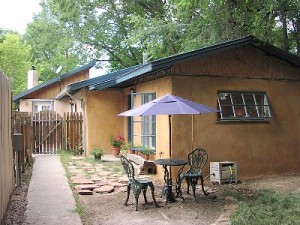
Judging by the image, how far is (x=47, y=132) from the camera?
1492cm

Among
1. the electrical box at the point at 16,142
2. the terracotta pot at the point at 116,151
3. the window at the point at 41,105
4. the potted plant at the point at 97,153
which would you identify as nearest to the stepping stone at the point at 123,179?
the electrical box at the point at 16,142

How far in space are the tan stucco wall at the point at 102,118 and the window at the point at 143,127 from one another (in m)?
2.40

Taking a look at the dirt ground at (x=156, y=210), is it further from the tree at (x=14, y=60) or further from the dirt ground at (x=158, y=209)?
the tree at (x=14, y=60)

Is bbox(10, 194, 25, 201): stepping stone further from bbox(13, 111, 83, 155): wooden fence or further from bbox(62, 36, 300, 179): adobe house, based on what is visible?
bbox(13, 111, 83, 155): wooden fence

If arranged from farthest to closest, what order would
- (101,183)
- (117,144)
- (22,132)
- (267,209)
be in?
1. (117,144)
2. (22,132)
3. (101,183)
4. (267,209)

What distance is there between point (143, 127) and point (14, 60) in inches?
847

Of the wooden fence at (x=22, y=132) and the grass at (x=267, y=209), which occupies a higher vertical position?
the wooden fence at (x=22, y=132)

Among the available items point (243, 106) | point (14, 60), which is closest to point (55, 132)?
point (243, 106)

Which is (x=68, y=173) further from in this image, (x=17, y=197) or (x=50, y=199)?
(x=50, y=199)

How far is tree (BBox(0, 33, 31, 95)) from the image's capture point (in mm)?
28234

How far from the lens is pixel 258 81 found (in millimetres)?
9742

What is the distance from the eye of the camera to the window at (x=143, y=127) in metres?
10.1

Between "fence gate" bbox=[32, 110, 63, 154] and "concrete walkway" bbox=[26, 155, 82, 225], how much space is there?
178 inches

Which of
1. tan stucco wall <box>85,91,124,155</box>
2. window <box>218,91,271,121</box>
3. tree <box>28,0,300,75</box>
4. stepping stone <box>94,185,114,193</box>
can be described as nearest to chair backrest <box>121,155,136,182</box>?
stepping stone <box>94,185,114,193</box>
